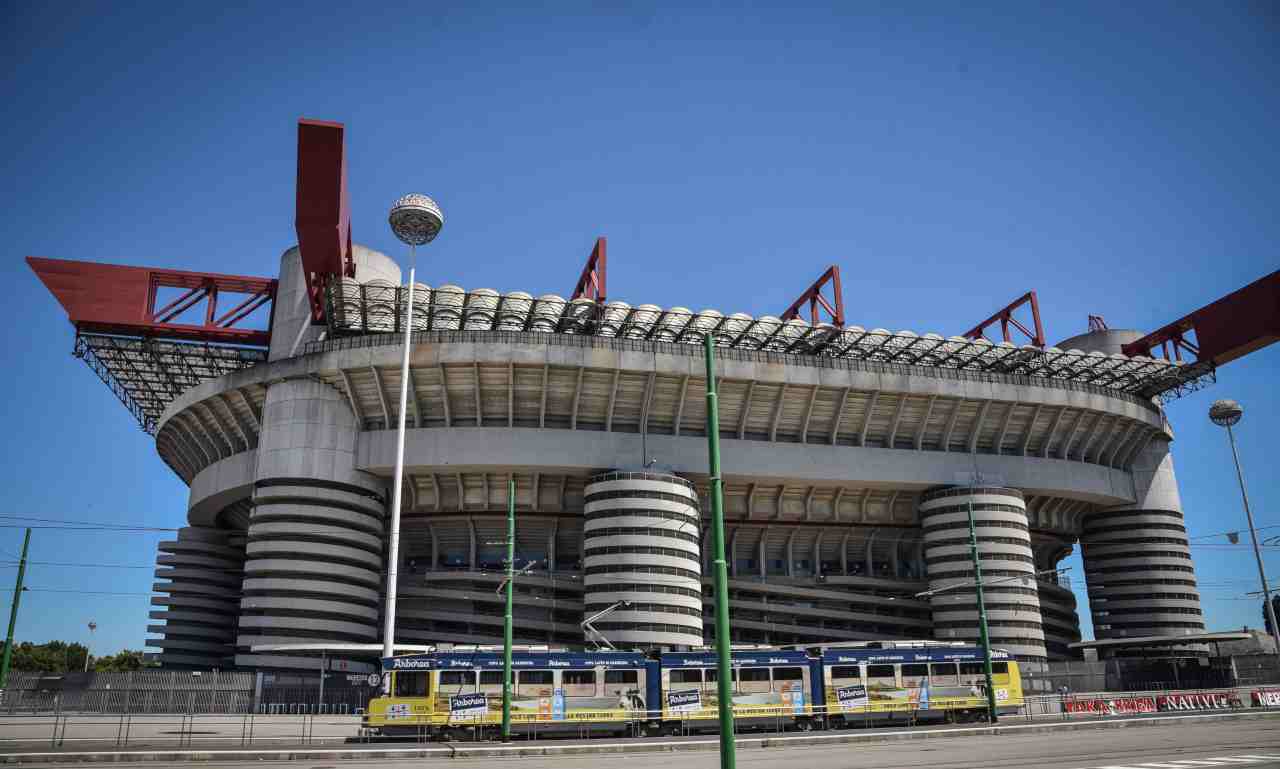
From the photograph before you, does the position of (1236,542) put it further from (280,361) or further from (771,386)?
(280,361)

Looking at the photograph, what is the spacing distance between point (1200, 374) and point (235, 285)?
7485 centimetres

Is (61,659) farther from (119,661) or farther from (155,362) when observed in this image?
(155,362)

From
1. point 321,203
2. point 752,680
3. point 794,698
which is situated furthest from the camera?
point 321,203

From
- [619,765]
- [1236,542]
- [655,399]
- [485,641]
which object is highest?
[655,399]

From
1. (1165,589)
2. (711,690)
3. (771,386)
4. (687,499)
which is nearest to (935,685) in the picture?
(711,690)

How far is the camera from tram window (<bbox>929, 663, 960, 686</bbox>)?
41281 millimetres

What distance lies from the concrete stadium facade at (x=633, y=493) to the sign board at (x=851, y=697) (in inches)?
697

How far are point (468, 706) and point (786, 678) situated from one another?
13.5 m

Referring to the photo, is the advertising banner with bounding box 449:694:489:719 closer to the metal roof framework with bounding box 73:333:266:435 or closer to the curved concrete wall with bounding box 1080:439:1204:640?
the metal roof framework with bounding box 73:333:266:435

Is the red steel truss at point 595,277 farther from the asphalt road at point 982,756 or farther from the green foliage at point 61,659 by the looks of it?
the green foliage at point 61,659

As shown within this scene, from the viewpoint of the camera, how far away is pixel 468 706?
35.3 meters

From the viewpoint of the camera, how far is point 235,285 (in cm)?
6375

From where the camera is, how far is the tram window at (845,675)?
3997 centimetres

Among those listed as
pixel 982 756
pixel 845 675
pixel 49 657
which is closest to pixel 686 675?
pixel 845 675
